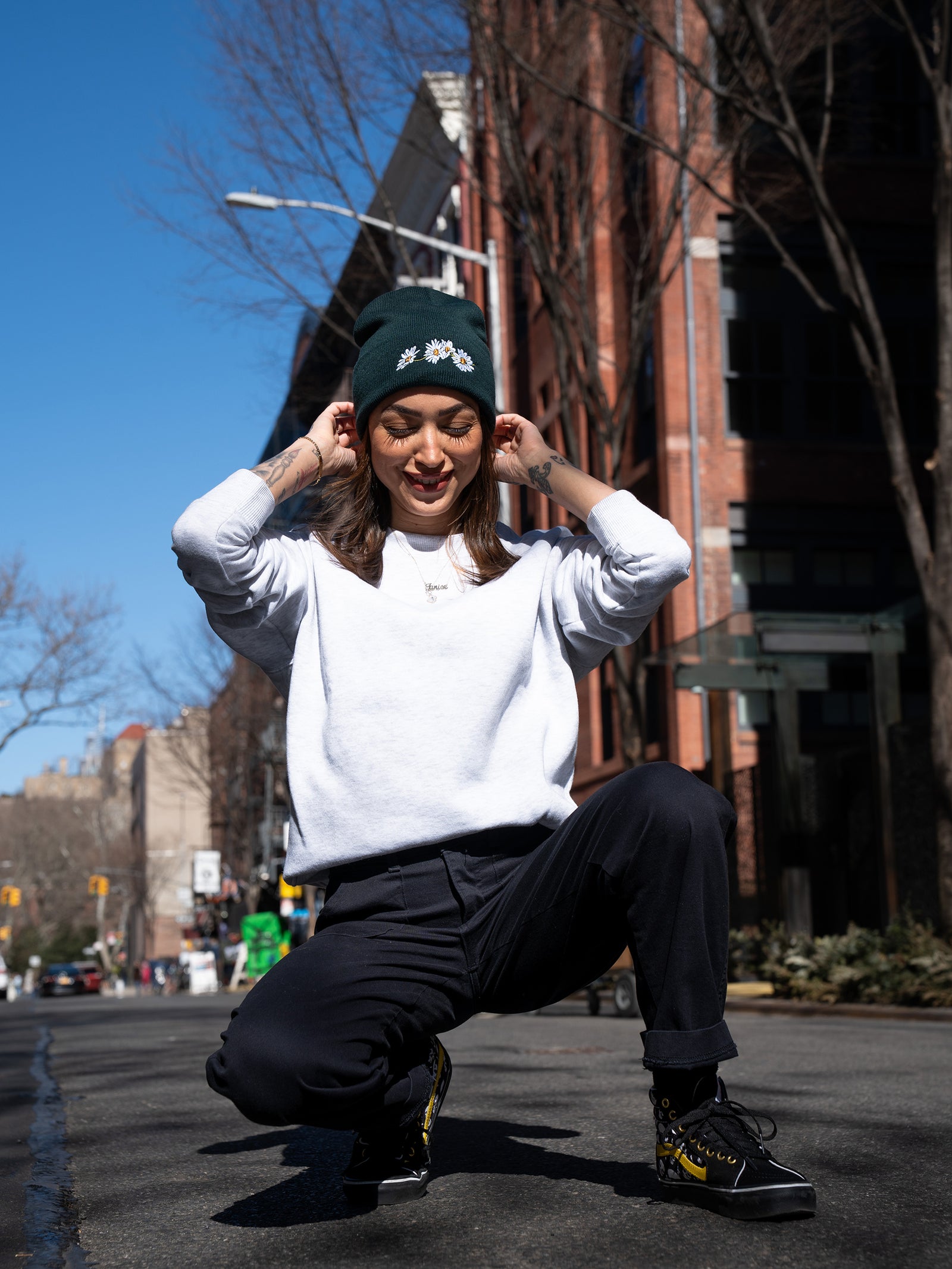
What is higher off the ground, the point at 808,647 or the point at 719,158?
the point at 719,158

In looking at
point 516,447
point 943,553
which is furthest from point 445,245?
point 516,447

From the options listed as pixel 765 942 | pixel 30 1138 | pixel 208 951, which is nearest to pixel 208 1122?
pixel 30 1138

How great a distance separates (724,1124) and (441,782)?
80cm

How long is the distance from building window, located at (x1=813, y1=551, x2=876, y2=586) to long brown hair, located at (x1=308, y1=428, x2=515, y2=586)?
1853 centimetres

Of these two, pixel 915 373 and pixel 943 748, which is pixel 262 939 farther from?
pixel 943 748

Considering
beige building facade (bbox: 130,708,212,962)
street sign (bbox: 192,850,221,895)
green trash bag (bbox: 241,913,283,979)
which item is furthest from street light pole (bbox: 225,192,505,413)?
beige building facade (bbox: 130,708,212,962)

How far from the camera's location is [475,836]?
296 centimetres

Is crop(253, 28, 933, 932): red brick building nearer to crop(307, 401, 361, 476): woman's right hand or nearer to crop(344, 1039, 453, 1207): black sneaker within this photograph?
crop(307, 401, 361, 476): woman's right hand

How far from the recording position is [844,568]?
21531 millimetres

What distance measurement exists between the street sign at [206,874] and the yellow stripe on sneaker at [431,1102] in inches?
2029

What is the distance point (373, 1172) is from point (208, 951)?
128 ft

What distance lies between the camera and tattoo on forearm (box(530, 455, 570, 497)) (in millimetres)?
3410

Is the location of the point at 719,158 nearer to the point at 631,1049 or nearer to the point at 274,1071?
the point at 631,1049

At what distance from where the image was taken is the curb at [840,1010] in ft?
33.3
